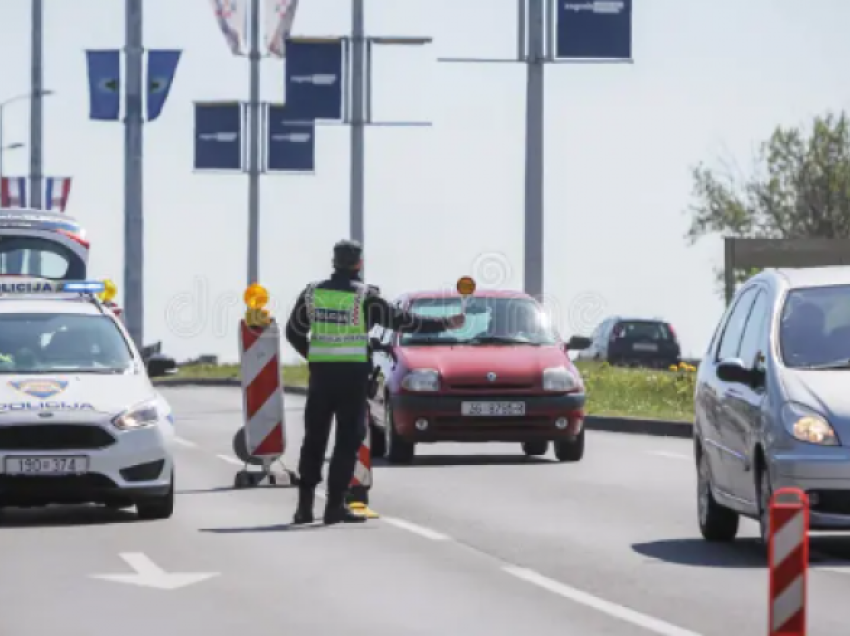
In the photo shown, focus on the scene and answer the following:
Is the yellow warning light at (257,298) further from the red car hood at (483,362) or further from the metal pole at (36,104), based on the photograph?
the metal pole at (36,104)

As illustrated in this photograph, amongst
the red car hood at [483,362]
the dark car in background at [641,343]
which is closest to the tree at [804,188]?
the dark car in background at [641,343]

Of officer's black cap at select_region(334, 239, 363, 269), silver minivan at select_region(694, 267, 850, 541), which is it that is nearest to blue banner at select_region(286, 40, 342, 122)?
officer's black cap at select_region(334, 239, 363, 269)

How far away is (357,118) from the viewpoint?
5447cm

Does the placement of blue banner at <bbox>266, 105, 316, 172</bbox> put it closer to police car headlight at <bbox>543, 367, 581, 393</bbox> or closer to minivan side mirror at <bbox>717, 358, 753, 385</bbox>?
police car headlight at <bbox>543, 367, 581, 393</bbox>

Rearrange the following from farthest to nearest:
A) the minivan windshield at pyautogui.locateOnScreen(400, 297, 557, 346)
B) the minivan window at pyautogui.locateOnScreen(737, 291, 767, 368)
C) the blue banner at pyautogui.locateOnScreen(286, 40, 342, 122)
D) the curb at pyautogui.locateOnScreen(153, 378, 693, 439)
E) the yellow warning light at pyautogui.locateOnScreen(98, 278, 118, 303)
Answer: the blue banner at pyautogui.locateOnScreen(286, 40, 342, 122), the curb at pyautogui.locateOnScreen(153, 378, 693, 439), the yellow warning light at pyautogui.locateOnScreen(98, 278, 118, 303), the minivan windshield at pyautogui.locateOnScreen(400, 297, 557, 346), the minivan window at pyautogui.locateOnScreen(737, 291, 767, 368)

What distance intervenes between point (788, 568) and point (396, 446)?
649 inches

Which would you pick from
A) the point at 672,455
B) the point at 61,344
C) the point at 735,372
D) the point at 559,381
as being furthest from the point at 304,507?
the point at 672,455

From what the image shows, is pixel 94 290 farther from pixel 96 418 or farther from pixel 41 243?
pixel 41 243

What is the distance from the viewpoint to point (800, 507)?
333 inches

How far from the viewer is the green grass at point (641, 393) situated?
3541cm

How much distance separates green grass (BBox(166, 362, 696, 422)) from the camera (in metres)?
35.4

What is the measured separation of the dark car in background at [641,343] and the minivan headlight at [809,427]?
49.3m

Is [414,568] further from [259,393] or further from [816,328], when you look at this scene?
[259,393]

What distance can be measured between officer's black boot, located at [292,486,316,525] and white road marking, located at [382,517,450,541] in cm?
55
